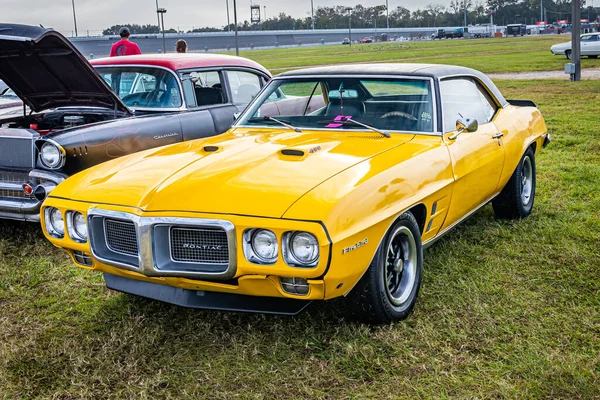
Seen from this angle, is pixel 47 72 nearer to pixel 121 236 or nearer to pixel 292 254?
pixel 121 236

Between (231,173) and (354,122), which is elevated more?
(354,122)

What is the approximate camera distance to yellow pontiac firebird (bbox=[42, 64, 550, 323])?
3010 millimetres

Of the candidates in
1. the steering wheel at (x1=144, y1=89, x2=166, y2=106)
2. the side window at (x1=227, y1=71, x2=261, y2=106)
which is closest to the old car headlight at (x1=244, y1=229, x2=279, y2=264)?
the steering wheel at (x1=144, y1=89, x2=166, y2=106)

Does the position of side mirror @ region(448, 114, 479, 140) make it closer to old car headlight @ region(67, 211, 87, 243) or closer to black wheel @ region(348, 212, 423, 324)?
black wheel @ region(348, 212, 423, 324)

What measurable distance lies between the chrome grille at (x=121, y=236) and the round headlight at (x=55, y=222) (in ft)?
1.30

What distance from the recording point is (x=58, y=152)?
5.02m

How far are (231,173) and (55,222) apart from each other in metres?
1.04

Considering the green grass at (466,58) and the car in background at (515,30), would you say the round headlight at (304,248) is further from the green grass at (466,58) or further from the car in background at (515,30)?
the car in background at (515,30)

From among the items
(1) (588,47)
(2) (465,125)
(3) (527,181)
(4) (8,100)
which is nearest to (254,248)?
(2) (465,125)

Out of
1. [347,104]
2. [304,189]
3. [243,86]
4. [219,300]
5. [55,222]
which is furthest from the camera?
[243,86]

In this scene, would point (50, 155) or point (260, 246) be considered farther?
point (50, 155)

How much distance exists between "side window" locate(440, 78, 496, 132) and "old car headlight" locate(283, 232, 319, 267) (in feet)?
5.53

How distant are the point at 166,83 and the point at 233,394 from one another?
13.8 ft

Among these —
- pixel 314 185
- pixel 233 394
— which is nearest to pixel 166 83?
pixel 314 185
